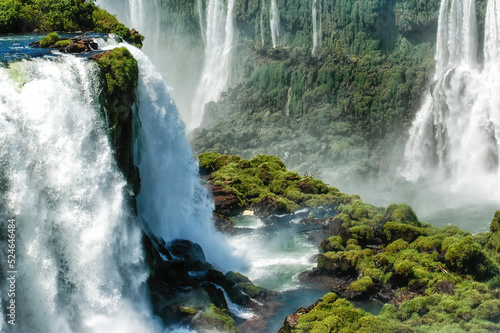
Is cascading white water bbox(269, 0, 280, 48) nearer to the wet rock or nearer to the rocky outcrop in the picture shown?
the wet rock

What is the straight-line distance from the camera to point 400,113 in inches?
2077

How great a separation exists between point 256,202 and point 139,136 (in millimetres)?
15968

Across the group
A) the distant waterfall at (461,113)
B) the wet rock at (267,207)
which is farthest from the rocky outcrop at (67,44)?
the distant waterfall at (461,113)

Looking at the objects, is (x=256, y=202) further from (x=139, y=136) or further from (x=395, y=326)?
(x=395, y=326)

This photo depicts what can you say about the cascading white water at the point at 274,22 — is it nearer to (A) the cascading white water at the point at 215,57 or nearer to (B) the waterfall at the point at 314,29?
(B) the waterfall at the point at 314,29

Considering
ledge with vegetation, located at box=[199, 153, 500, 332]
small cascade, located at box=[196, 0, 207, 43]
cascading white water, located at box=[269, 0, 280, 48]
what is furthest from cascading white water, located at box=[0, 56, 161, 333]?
small cascade, located at box=[196, 0, 207, 43]

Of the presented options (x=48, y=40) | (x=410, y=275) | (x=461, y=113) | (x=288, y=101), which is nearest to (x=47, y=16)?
(x=48, y=40)

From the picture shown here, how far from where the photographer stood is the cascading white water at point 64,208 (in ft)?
51.8

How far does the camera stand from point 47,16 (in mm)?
30172

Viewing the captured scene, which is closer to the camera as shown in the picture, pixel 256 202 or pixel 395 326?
pixel 395 326

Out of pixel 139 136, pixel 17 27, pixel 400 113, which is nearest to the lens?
pixel 139 136

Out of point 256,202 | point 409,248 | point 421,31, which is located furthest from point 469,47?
point 409,248

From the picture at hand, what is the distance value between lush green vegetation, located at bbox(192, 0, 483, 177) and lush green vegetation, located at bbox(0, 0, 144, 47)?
2607 centimetres

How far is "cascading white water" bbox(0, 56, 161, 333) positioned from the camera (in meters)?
15.8
